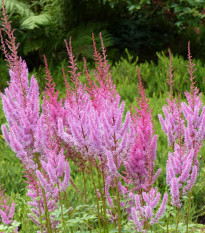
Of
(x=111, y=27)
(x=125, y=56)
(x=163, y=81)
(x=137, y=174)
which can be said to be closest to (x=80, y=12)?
(x=111, y=27)

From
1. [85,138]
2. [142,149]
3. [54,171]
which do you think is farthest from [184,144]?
[54,171]

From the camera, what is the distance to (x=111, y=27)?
9180 mm

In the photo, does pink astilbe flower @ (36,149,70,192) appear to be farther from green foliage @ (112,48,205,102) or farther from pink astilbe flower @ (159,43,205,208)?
green foliage @ (112,48,205,102)

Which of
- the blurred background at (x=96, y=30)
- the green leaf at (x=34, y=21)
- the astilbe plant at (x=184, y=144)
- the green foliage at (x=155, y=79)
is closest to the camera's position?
the astilbe plant at (x=184, y=144)

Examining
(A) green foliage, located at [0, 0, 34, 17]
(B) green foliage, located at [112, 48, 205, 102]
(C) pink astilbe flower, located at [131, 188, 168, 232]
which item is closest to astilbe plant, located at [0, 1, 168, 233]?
(C) pink astilbe flower, located at [131, 188, 168, 232]

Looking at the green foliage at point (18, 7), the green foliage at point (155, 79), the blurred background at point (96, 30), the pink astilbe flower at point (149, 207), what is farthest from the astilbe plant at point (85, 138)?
the green foliage at point (18, 7)

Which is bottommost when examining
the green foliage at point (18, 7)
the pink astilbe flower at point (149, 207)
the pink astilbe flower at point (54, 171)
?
the pink astilbe flower at point (149, 207)

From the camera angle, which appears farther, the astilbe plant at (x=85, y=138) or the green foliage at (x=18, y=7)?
the green foliage at (x=18, y=7)

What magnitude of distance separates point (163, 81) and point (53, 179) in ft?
15.3

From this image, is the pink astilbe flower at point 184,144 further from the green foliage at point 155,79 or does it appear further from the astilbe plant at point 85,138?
the green foliage at point 155,79

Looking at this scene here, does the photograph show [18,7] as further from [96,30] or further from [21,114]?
[21,114]

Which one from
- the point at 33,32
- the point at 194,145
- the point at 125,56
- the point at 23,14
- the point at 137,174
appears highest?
the point at 23,14

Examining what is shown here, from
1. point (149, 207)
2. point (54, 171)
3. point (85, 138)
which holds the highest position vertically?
point (85, 138)

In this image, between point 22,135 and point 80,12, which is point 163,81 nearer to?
point 80,12
